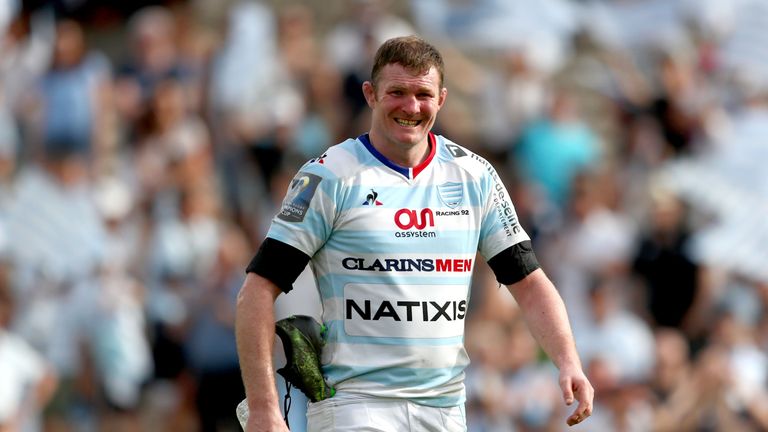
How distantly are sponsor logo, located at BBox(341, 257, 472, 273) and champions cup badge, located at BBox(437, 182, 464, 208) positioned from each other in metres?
0.24

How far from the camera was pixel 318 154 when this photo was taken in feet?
46.3

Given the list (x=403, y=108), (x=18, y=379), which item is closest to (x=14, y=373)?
(x=18, y=379)

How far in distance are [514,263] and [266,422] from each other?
1.30 meters

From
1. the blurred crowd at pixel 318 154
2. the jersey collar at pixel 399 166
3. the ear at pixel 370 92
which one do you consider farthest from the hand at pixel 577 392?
the blurred crowd at pixel 318 154

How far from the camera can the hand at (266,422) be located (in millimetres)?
5742

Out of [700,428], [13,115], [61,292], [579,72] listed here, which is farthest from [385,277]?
[579,72]

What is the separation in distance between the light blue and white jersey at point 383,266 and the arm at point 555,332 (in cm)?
29

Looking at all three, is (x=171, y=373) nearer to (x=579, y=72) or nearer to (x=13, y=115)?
(x=13, y=115)

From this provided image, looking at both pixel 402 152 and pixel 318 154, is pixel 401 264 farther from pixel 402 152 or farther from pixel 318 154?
pixel 318 154

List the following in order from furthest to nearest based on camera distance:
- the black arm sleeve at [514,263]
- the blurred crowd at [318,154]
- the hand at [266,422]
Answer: the blurred crowd at [318,154] → the black arm sleeve at [514,263] → the hand at [266,422]

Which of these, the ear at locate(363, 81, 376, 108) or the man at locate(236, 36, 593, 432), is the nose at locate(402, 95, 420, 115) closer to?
the man at locate(236, 36, 593, 432)

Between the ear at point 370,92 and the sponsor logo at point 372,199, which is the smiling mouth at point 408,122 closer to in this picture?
the ear at point 370,92

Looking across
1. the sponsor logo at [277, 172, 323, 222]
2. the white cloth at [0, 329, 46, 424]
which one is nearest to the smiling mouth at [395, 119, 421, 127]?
the sponsor logo at [277, 172, 323, 222]

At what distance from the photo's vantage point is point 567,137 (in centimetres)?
1416
